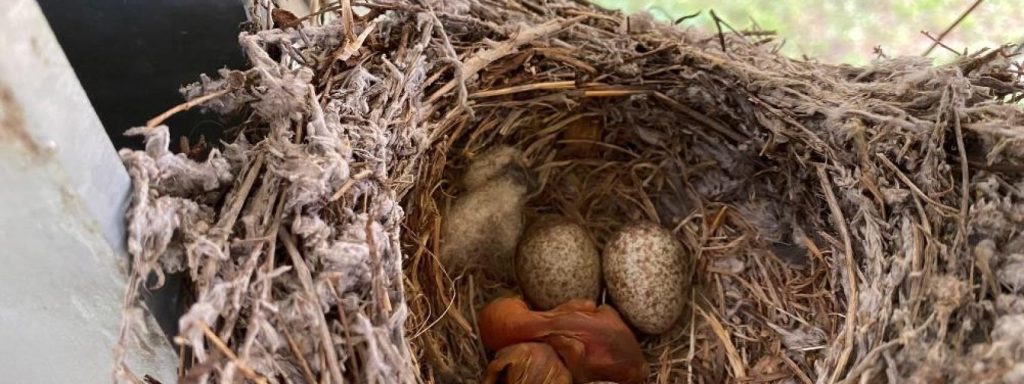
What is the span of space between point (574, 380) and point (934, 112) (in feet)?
2.55

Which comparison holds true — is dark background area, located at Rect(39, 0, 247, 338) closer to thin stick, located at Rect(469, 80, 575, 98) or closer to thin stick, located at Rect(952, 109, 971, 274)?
thin stick, located at Rect(469, 80, 575, 98)

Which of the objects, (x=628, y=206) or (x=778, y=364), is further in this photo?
(x=628, y=206)

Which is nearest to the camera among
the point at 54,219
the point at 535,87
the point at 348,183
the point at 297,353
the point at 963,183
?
the point at 54,219

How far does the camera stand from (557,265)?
1.52 meters

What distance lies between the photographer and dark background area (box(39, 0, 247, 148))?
128cm

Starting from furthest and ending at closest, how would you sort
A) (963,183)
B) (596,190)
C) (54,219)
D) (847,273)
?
1. (596,190)
2. (847,273)
3. (963,183)
4. (54,219)

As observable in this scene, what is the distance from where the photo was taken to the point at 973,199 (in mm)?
1179

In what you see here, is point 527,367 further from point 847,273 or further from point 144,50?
point 144,50

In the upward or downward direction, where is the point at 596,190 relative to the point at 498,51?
downward

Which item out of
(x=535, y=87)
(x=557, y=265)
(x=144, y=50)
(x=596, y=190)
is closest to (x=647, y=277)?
(x=557, y=265)

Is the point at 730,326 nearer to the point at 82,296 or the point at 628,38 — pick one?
the point at 628,38

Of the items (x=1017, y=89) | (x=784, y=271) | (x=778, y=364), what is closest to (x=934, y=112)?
(x=1017, y=89)

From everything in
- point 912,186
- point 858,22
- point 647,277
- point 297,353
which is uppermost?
point 858,22

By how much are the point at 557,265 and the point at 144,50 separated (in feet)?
2.77
